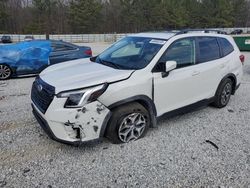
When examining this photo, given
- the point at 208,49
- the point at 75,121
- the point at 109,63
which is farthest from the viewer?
the point at 208,49

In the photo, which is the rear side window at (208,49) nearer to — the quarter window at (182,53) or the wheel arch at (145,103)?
the quarter window at (182,53)

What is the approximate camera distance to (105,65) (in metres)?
4.02

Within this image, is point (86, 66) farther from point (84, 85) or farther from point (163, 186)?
point (163, 186)

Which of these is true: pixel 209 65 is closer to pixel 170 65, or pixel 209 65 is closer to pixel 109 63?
pixel 170 65

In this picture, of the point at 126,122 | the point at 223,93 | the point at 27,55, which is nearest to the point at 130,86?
the point at 126,122

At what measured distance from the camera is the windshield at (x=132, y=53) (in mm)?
3796

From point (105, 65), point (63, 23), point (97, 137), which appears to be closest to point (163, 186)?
point (97, 137)

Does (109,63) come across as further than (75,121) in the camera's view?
Yes

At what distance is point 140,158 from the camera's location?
3.30 m

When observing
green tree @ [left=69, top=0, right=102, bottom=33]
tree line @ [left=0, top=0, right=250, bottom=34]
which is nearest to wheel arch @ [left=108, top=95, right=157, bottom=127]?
tree line @ [left=0, top=0, right=250, bottom=34]

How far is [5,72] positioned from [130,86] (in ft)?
20.2

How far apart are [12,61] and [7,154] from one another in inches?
212

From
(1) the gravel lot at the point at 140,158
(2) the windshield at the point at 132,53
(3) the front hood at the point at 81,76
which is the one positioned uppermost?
(2) the windshield at the point at 132,53

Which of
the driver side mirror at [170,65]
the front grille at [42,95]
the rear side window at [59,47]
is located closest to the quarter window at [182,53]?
the driver side mirror at [170,65]
